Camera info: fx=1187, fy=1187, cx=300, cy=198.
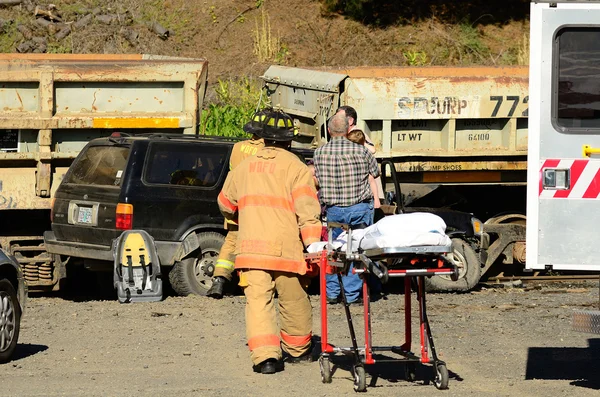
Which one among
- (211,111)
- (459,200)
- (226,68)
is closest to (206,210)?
(459,200)

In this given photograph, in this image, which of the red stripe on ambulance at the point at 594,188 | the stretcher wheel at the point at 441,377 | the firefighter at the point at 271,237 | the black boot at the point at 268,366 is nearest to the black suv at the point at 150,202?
the firefighter at the point at 271,237

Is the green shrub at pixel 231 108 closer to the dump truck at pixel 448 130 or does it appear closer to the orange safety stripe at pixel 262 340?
the dump truck at pixel 448 130

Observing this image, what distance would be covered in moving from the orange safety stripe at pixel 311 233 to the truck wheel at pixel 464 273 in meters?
5.08

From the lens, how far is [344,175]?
36.6 ft

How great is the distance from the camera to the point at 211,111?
725 inches

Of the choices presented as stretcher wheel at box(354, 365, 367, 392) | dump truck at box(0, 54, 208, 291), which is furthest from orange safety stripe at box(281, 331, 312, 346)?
dump truck at box(0, 54, 208, 291)

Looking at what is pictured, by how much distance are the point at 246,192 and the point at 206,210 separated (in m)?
4.14

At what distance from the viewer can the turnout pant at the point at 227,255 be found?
1043 cm

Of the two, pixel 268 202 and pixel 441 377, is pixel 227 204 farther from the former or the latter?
pixel 441 377

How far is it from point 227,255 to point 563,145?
4006mm

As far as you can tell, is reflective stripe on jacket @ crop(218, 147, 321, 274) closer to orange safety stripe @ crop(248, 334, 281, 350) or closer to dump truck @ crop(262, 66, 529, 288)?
orange safety stripe @ crop(248, 334, 281, 350)

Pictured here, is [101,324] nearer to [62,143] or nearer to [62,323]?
[62,323]

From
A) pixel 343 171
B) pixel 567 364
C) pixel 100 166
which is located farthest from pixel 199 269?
pixel 567 364

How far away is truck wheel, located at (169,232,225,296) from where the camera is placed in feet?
40.7
